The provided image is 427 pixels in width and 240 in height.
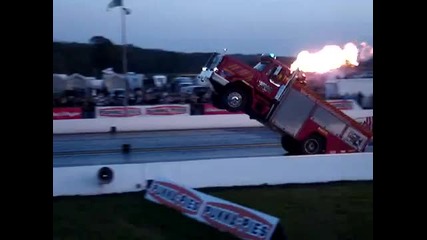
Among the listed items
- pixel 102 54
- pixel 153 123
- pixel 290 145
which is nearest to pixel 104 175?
pixel 290 145

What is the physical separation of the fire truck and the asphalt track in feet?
2.90

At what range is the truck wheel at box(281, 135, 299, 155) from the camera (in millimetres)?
17400

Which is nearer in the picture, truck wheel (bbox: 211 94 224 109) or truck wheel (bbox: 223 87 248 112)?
truck wheel (bbox: 223 87 248 112)

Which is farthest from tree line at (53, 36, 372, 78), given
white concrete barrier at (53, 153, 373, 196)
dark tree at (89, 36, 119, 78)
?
white concrete barrier at (53, 153, 373, 196)

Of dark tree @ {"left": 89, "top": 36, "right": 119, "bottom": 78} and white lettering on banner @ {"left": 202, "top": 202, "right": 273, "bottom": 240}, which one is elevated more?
dark tree @ {"left": 89, "top": 36, "right": 119, "bottom": 78}

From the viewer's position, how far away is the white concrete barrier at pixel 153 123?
76.6ft

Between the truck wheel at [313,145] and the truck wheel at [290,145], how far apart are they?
0.77 feet

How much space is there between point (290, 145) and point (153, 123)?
780 centimetres

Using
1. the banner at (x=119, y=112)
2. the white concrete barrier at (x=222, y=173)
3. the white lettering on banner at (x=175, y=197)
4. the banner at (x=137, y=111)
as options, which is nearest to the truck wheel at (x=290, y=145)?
the white concrete barrier at (x=222, y=173)

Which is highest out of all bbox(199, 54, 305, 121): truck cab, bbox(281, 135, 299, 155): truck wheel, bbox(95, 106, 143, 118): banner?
bbox(199, 54, 305, 121): truck cab

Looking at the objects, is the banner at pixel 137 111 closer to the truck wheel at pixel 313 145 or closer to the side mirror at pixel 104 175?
the truck wheel at pixel 313 145

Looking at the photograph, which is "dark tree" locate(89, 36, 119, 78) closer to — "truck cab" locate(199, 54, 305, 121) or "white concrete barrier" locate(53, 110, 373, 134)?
"white concrete barrier" locate(53, 110, 373, 134)

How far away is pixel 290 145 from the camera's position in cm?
1767
